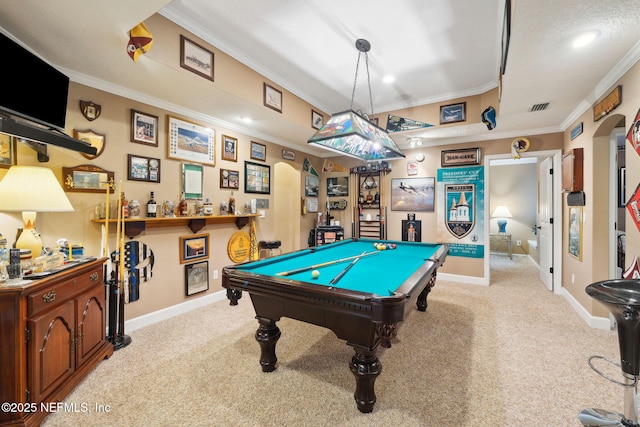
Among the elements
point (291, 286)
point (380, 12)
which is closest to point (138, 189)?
point (291, 286)

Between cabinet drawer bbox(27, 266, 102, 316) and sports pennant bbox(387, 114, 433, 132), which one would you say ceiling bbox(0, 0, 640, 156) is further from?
cabinet drawer bbox(27, 266, 102, 316)

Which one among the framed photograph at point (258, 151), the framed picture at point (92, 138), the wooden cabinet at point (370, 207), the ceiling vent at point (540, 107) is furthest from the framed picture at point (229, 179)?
the ceiling vent at point (540, 107)

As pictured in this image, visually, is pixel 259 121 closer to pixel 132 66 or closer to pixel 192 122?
pixel 192 122

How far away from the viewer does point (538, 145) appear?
13.4ft

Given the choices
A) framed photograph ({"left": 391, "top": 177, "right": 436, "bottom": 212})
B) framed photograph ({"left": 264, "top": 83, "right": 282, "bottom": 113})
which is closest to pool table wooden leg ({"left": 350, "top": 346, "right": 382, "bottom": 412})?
→ framed photograph ({"left": 264, "top": 83, "right": 282, "bottom": 113})

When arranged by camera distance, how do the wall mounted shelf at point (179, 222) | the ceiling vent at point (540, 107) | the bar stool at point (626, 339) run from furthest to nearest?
the ceiling vent at point (540, 107)
the wall mounted shelf at point (179, 222)
the bar stool at point (626, 339)

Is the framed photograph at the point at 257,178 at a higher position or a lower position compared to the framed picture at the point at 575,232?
higher

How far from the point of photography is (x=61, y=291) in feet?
5.74

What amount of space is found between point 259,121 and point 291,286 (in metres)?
2.70

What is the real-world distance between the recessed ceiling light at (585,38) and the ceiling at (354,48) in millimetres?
36

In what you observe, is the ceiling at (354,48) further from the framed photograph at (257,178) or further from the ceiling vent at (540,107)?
the framed photograph at (257,178)

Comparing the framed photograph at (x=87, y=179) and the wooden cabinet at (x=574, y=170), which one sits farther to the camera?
the wooden cabinet at (x=574, y=170)

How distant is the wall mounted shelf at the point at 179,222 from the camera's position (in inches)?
106

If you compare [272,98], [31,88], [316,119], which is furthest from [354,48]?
[31,88]
